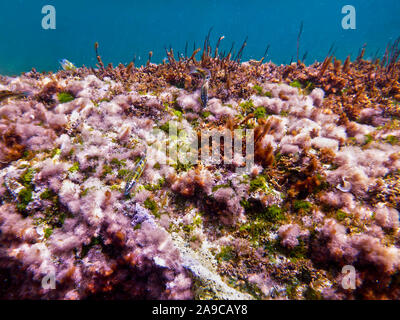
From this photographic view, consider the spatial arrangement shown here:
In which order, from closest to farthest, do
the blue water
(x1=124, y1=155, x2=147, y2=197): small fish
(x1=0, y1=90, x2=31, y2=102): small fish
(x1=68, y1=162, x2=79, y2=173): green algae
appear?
1. (x1=124, y1=155, x2=147, y2=197): small fish
2. (x1=68, y1=162, x2=79, y2=173): green algae
3. (x1=0, y1=90, x2=31, y2=102): small fish
4. the blue water

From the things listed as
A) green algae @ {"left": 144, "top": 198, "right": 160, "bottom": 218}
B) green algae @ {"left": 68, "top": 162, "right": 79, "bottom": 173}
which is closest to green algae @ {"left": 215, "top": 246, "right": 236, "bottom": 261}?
green algae @ {"left": 144, "top": 198, "right": 160, "bottom": 218}

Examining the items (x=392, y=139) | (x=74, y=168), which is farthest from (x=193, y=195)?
(x=392, y=139)

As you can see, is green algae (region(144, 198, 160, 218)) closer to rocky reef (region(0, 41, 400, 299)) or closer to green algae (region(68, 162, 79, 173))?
rocky reef (region(0, 41, 400, 299))

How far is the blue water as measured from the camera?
94.6m

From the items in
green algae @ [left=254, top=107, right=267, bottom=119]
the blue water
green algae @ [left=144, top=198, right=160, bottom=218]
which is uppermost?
the blue water

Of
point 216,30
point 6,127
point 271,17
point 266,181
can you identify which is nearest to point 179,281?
point 266,181

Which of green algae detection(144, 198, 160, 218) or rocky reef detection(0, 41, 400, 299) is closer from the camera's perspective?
rocky reef detection(0, 41, 400, 299)

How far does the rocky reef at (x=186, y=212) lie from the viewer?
10.3ft

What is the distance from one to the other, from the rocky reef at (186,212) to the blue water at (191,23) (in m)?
105

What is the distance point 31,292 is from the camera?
3344mm

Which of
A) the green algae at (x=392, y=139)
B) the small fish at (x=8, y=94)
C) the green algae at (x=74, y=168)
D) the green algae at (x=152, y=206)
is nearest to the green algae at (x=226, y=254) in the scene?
the green algae at (x=152, y=206)

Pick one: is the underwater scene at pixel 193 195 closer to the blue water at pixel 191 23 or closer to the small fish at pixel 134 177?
the small fish at pixel 134 177

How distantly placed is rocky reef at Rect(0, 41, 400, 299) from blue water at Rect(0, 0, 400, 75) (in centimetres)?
10503
